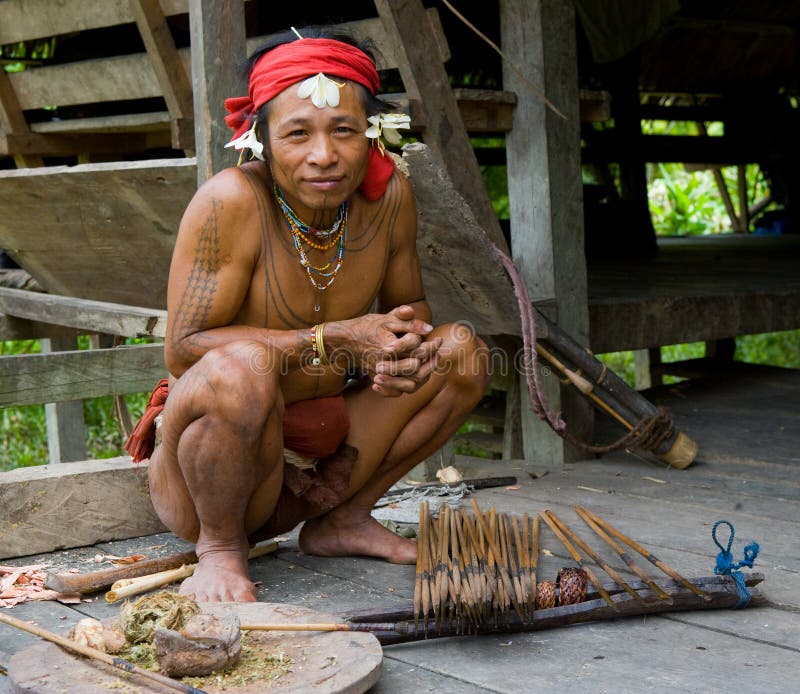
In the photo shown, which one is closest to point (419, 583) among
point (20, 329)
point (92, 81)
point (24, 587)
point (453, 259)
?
point (24, 587)

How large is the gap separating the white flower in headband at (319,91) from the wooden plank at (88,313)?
1493 millimetres

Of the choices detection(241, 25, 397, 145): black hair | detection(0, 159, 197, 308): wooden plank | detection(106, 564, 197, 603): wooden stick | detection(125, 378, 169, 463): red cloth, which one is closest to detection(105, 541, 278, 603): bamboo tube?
detection(106, 564, 197, 603): wooden stick

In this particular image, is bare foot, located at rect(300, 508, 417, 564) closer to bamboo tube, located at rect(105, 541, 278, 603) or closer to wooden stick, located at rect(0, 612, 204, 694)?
bamboo tube, located at rect(105, 541, 278, 603)

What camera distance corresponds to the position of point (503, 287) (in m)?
3.64

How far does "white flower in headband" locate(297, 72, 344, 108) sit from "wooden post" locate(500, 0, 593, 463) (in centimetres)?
156

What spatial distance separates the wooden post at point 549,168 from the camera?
3.99 metres

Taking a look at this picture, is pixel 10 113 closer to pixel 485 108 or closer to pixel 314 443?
pixel 485 108

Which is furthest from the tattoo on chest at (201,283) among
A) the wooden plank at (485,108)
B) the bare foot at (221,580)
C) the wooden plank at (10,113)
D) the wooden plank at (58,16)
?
the wooden plank at (10,113)

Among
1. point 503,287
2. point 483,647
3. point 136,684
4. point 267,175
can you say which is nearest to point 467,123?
point 503,287

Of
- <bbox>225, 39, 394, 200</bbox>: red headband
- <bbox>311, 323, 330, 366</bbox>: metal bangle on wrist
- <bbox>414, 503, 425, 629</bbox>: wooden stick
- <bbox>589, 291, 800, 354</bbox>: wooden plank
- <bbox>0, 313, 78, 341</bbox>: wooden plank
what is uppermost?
<bbox>225, 39, 394, 200</bbox>: red headband

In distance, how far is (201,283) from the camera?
262 cm

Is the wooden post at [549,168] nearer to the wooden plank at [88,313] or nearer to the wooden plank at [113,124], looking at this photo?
the wooden plank at [88,313]

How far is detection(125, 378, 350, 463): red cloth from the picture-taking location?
2.90 meters

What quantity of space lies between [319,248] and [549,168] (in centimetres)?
154
